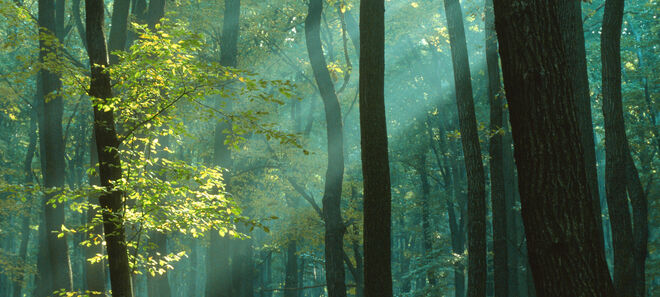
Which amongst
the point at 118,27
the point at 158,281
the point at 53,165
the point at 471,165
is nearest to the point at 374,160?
the point at 471,165

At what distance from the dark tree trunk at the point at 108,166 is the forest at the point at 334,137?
0.08 feet

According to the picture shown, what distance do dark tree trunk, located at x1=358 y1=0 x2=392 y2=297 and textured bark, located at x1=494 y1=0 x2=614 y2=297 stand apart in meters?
3.27

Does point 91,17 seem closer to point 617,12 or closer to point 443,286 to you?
point 617,12

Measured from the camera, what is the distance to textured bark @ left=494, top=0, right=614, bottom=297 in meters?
4.09

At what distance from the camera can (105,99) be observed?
284 inches

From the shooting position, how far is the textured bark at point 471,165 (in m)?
11.1

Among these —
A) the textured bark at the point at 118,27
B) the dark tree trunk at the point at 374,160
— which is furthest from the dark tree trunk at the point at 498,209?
the textured bark at the point at 118,27

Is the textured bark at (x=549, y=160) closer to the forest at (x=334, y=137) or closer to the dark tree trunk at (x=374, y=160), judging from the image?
the forest at (x=334, y=137)

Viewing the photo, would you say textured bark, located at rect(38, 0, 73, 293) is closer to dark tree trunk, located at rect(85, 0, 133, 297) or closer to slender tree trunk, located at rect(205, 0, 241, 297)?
slender tree trunk, located at rect(205, 0, 241, 297)

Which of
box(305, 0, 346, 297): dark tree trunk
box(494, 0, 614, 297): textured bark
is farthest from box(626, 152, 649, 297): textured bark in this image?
box(494, 0, 614, 297): textured bark

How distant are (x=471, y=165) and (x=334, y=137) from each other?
153 inches

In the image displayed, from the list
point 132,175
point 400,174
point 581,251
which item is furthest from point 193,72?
point 400,174

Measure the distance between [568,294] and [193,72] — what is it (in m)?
5.26

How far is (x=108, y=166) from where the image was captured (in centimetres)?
715
